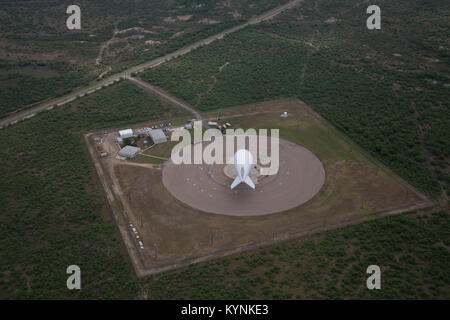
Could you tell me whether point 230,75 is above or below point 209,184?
above

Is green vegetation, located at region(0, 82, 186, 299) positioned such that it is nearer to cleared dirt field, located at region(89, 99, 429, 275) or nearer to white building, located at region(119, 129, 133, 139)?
cleared dirt field, located at region(89, 99, 429, 275)

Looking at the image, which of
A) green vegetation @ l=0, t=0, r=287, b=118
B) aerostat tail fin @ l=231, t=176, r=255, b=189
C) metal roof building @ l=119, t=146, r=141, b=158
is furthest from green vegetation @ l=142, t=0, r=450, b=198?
aerostat tail fin @ l=231, t=176, r=255, b=189

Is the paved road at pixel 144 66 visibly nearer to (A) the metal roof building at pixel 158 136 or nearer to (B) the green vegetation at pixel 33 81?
(B) the green vegetation at pixel 33 81

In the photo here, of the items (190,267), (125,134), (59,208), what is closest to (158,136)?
(125,134)

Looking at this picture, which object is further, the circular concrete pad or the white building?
the white building

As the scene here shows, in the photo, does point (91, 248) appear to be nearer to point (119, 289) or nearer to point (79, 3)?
point (119, 289)

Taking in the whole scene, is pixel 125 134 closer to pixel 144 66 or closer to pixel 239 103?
pixel 239 103

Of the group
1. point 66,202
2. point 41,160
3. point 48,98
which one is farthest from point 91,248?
point 48,98
